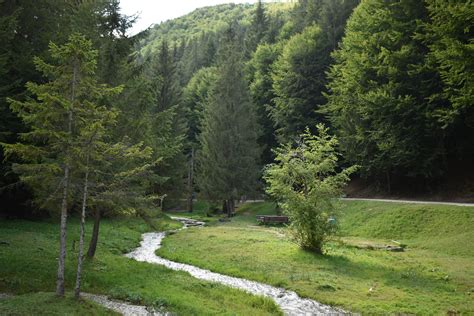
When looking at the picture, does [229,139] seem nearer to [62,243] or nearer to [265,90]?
[265,90]

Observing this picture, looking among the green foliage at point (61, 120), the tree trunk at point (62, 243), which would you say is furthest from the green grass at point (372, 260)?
the green foliage at point (61, 120)

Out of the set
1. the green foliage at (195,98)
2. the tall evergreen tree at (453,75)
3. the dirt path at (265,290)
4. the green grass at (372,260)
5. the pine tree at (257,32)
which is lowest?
the dirt path at (265,290)

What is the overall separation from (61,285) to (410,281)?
48.1ft

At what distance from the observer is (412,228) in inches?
1100

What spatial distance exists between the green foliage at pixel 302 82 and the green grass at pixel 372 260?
23341mm

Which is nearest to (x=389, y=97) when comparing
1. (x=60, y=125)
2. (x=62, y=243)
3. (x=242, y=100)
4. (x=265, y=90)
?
(x=242, y=100)

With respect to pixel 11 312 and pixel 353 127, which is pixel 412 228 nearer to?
pixel 353 127

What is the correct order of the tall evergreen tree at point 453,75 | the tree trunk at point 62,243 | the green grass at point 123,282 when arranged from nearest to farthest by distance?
the tree trunk at point 62,243 < the green grass at point 123,282 < the tall evergreen tree at point 453,75

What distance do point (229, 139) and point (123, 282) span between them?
33.7 metres

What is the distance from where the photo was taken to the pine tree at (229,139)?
47.2m

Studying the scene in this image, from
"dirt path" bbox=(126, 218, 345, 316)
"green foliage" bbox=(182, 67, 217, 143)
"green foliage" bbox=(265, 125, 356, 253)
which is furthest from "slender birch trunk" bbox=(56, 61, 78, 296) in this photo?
"green foliage" bbox=(182, 67, 217, 143)

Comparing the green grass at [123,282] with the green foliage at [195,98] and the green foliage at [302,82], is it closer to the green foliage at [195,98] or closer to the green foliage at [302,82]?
the green foliage at [302,82]

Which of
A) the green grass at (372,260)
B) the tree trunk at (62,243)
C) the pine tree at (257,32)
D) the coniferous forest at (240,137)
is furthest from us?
the pine tree at (257,32)

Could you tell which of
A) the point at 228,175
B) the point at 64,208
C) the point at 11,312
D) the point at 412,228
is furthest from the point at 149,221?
the point at 228,175
